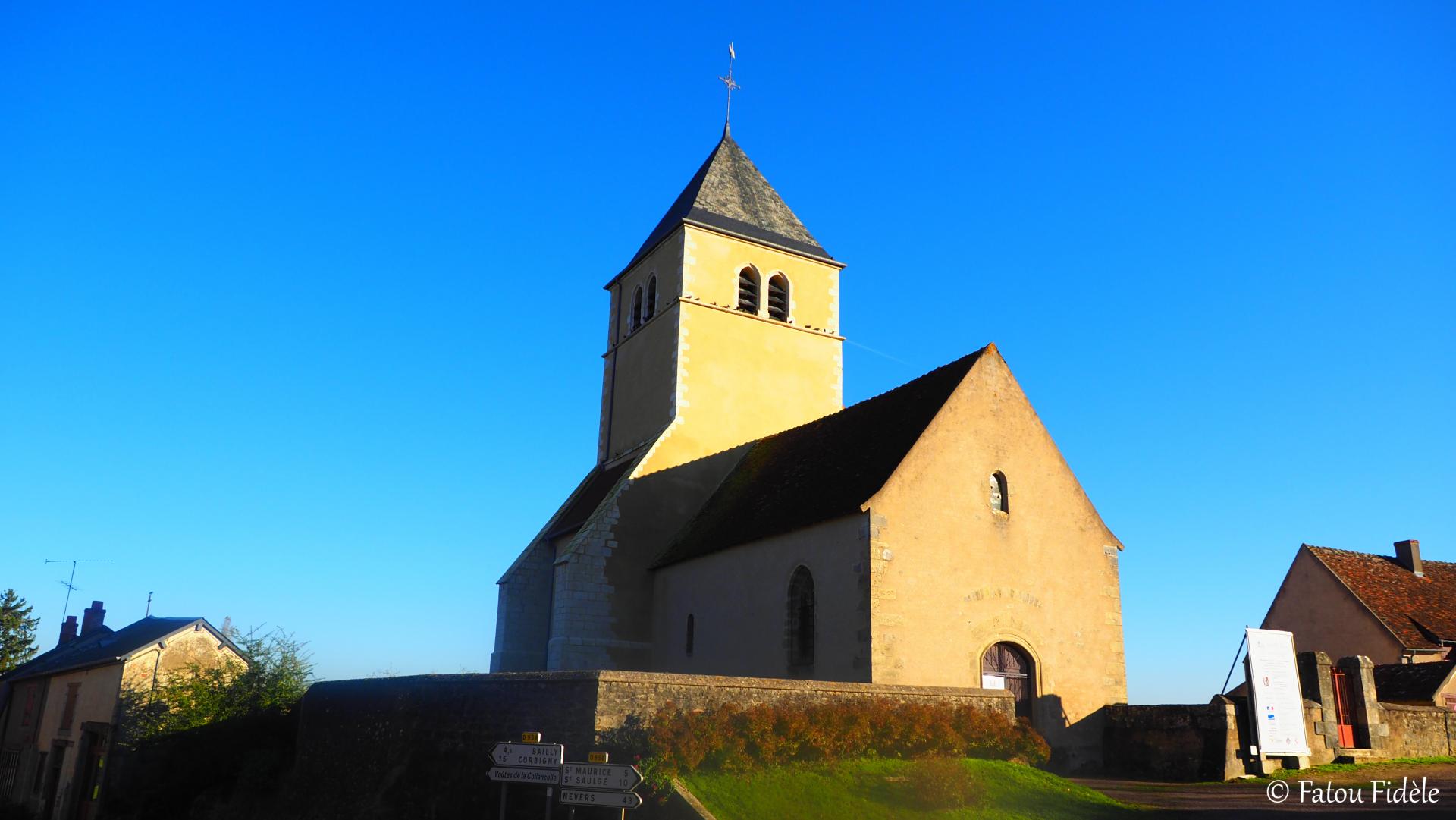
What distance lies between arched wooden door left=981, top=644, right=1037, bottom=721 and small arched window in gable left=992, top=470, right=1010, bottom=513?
2.37 m

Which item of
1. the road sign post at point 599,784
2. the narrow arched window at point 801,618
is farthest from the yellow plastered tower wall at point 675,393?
the road sign post at point 599,784

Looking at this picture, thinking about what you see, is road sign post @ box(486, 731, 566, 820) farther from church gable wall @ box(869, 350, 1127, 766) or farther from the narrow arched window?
the narrow arched window

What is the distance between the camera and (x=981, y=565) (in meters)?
17.3

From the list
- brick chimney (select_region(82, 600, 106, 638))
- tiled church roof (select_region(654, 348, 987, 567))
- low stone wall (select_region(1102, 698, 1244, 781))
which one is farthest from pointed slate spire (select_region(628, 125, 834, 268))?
brick chimney (select_region(82, 600, 106, 638))

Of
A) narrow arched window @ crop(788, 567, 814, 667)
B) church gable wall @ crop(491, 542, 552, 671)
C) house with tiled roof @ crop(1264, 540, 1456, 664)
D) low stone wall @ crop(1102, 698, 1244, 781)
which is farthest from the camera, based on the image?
house with tiled roof @ crop(1264, 540, 1456, 664)

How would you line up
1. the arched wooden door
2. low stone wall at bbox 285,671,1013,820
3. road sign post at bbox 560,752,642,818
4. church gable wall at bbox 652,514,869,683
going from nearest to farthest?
road sign post at bbox 560,752,642,818 < low stone wall at bbox 285,671,1013,820 < church gable wall at bbox 652,514,869,683 < the arched wooden door

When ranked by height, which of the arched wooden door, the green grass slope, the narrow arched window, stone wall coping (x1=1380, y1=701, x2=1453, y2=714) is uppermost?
the narrow arched window

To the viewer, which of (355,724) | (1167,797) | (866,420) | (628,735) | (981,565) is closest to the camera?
(628,735)

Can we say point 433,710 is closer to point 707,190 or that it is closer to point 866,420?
point 866,420

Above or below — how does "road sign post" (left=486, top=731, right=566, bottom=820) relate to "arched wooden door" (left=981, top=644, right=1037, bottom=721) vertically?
below

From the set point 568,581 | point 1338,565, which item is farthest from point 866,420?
point 1338,565

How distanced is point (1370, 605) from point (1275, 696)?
42.8ft

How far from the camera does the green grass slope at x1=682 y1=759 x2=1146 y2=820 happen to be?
37.6 feet

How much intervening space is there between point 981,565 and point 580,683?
800 cm
